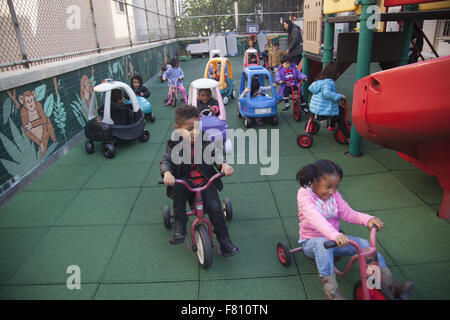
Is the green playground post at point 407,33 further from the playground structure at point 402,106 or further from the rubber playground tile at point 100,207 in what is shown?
the rubber playground tile at point 100,207

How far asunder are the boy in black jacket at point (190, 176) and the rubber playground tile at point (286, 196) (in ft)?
3.41

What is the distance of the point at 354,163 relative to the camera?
5.34 m

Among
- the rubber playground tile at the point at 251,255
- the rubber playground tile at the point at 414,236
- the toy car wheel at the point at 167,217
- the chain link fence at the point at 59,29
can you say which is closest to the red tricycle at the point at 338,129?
the rubber playground tile at the point at 414,236

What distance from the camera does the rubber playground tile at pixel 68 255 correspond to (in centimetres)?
313

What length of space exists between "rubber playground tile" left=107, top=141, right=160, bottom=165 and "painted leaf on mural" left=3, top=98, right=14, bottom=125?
1.72 metres

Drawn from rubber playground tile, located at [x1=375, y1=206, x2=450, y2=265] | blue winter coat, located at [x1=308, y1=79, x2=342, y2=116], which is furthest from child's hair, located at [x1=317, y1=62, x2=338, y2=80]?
rubber playground tile, located at [x1=375, y1=206, x2=450, y2=265]

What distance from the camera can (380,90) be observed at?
3500 mm

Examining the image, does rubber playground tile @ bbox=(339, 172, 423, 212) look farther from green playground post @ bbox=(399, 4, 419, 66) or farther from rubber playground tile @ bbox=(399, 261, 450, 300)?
green playground post @ bbox=(399, 4, 419, 66)

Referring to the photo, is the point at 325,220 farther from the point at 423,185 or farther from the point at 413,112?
the point at 423,185

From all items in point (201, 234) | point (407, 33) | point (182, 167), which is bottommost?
point (201, 234)

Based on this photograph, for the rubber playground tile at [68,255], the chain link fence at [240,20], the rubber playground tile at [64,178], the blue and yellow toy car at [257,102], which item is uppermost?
the chain link fence at [240,20]

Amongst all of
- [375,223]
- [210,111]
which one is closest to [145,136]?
[210,111]

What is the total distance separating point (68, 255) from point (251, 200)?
221 centimetres
